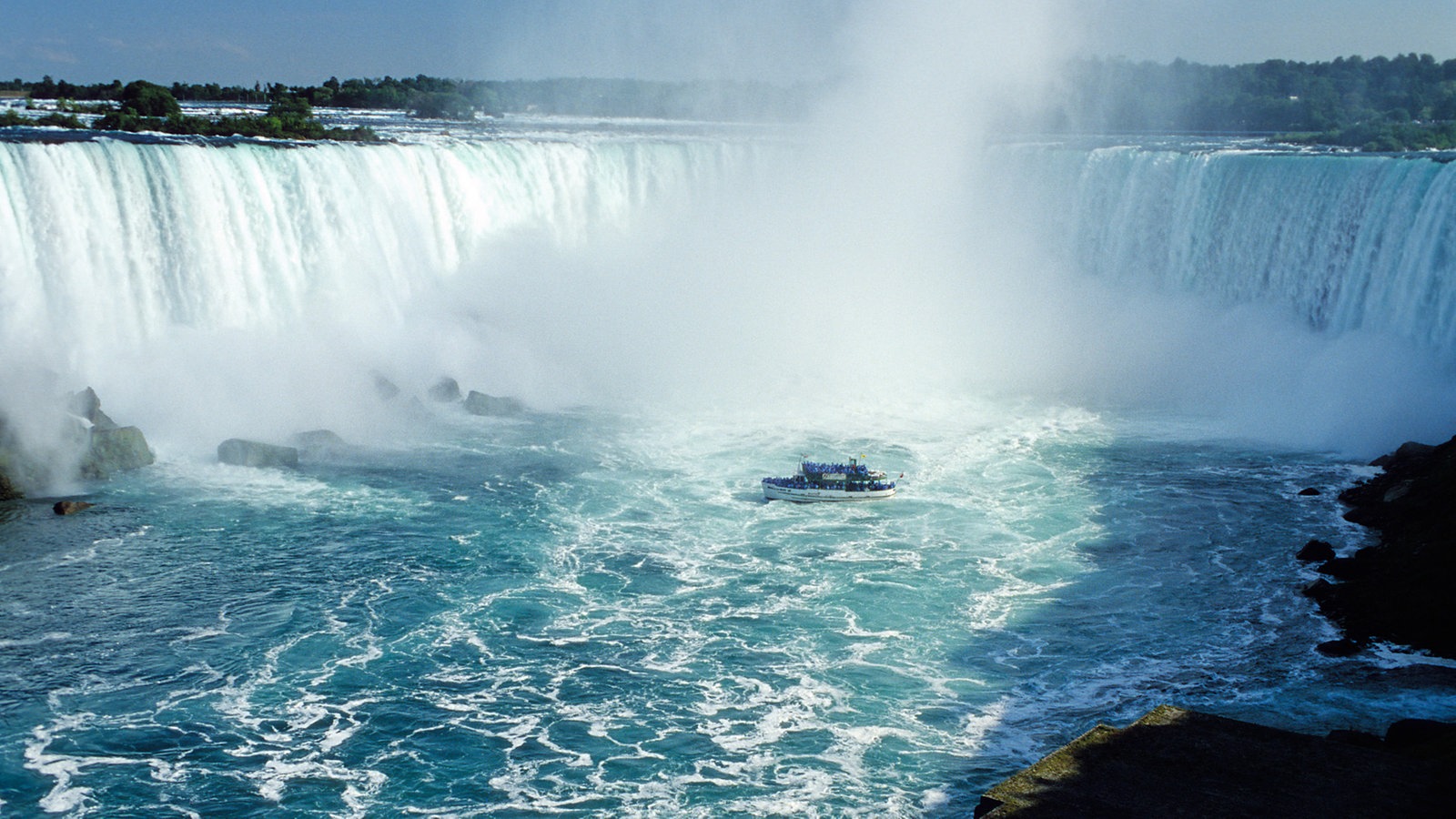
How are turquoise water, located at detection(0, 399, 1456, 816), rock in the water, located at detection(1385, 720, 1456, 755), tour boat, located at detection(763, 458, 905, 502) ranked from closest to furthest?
rock in the water, located at detection(1385, 720, 1456, 755) < turquoise water, located at detection(0, 399, 1456, 816) < tour boat, located at detection(763, 458, 905, 502)

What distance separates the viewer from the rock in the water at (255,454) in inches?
919

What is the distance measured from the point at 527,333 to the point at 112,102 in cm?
2220

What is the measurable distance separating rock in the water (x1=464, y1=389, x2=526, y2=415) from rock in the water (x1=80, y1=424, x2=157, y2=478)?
719 cm

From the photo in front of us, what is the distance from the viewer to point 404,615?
659 inches

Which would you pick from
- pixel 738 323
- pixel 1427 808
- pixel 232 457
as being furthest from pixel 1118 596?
pixel 738 323

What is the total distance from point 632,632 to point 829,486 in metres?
6.62

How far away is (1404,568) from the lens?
17547 mm

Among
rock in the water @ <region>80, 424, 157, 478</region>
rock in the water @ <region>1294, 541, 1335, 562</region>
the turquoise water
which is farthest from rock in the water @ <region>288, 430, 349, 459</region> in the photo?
rock in the water @ <region>1294, 541, 1335, 562</region>

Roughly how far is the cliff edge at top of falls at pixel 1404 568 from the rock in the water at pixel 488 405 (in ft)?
53.2

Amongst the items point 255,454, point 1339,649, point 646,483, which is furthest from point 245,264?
point 1339,649

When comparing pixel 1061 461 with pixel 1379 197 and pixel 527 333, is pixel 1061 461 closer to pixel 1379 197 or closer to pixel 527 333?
pixel 1379 197

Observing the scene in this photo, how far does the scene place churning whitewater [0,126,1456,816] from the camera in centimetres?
1359

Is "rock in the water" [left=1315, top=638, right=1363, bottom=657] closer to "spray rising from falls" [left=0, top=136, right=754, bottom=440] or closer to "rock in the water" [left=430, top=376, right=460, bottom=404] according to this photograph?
"spray rising from falls" [left=0, top=136, right=754, bottom=440]

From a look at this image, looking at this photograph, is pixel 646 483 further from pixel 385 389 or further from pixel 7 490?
pixel 7 490
